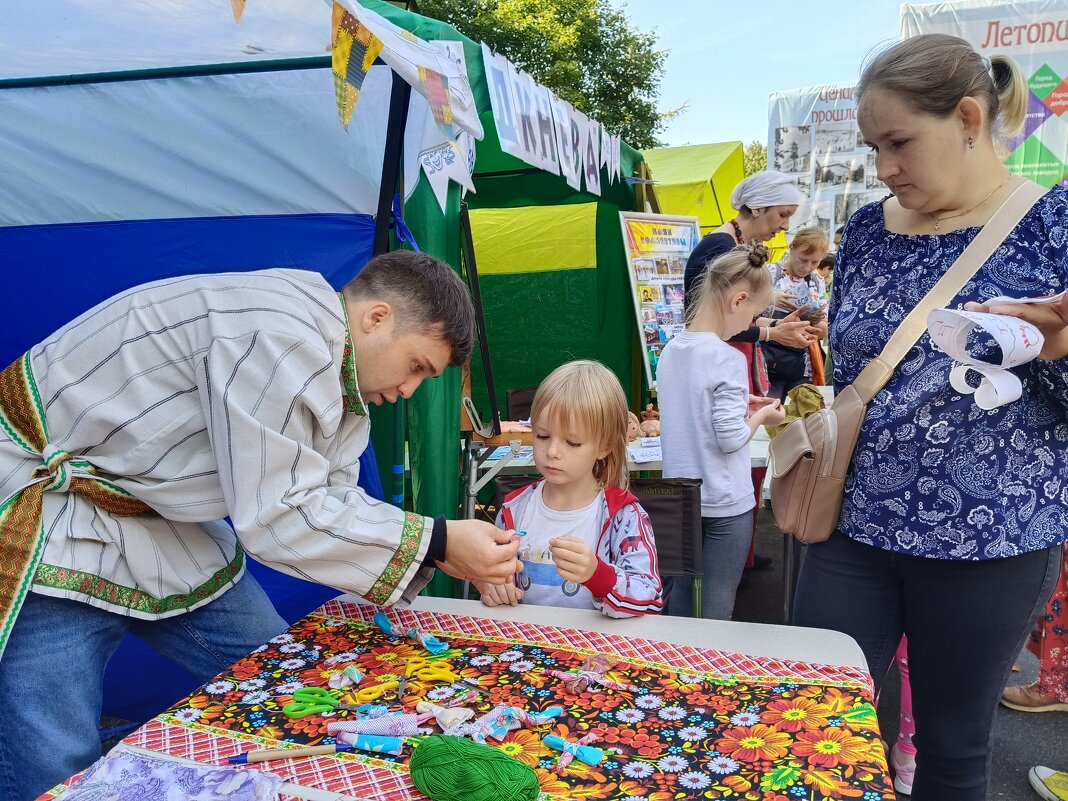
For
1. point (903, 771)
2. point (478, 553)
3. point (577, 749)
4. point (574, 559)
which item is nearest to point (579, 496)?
point (574, 559)

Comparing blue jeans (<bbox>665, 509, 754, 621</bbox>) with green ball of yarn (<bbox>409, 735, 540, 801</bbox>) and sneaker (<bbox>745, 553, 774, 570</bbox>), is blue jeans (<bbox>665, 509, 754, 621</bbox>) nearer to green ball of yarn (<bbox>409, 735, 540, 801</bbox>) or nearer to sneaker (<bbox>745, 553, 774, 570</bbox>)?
sneaker (<bbox>745, 553, 774, 570</bbox>)

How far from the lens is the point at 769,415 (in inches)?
113

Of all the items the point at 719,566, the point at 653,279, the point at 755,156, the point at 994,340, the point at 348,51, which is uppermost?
the point at 755,156

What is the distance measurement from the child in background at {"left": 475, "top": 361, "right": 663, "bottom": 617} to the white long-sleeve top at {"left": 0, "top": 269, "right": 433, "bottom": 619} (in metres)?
0.42

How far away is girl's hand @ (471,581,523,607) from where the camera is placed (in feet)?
4.96

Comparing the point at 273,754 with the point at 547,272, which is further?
the point at 547,272

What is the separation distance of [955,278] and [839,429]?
341mm

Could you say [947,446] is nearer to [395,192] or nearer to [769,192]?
[395,192]

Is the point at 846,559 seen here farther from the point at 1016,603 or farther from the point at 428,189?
the point at 428,189

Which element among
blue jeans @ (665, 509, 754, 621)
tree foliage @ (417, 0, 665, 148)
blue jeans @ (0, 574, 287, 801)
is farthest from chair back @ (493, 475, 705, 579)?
tree foliage @ (417, 0, 665, 148)

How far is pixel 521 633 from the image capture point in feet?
4.67

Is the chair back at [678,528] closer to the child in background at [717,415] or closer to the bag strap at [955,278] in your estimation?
the child in background at [717,415]

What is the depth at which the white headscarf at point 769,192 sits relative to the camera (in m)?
3.73

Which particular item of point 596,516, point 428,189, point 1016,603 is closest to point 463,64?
point 428,189
